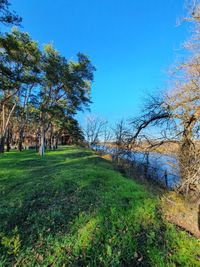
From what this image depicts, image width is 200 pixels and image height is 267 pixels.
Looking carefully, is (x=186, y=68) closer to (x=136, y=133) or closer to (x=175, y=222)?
(x=136, y=133)

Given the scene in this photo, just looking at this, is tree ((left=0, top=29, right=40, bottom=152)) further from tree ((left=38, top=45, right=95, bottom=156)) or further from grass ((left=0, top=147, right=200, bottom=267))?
grass ((left=0, top=147, right=200, bottom=267))

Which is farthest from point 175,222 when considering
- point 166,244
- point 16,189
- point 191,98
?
point 16,189

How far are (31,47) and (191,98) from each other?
12900 millimetres

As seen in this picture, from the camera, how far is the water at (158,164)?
7.12m

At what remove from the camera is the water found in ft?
23.4

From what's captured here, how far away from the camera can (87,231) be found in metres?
3.23

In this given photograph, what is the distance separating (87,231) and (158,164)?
7.19 m

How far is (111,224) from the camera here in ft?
11.5

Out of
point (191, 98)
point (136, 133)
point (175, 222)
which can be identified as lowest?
point (175, 222)

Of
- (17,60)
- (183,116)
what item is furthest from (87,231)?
(17,60)

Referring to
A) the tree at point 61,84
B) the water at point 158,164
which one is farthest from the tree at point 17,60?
the water at point 158,164

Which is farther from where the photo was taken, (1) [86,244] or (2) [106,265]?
(1) [86,244]

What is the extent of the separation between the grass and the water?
7.92ft

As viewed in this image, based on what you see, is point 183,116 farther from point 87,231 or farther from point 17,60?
point 17,60
